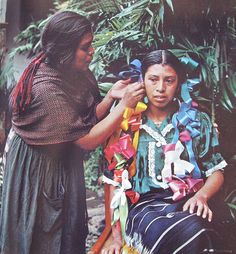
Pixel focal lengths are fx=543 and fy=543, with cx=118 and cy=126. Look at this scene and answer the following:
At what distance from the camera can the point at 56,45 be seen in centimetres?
323

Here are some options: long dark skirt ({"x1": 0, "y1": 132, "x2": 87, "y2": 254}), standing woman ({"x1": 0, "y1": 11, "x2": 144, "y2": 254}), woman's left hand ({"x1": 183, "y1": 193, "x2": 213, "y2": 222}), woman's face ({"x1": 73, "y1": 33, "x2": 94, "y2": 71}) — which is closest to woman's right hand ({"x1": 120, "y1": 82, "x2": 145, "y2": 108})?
standing woman ({"x1": 0, "y1": 11, "x2": 144, "y2": 254})

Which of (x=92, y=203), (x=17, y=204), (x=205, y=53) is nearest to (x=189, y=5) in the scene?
(x=205, y=53)

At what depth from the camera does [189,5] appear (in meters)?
3.18

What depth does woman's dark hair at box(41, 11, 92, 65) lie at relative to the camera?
321cm

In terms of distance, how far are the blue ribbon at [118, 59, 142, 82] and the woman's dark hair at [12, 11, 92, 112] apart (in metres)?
0.33

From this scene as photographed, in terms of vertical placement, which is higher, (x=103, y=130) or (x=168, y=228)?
(x=103, y=130)

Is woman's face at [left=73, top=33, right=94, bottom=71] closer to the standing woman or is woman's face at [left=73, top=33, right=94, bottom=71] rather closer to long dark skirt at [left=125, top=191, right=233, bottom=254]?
the standing woman

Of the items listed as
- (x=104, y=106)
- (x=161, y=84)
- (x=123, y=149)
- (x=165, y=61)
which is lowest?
(x=123, y=149)

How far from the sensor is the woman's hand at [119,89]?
3.20 metres

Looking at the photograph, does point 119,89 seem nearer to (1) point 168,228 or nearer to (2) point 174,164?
(2) point 174,164

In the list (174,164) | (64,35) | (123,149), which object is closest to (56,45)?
(64,35)

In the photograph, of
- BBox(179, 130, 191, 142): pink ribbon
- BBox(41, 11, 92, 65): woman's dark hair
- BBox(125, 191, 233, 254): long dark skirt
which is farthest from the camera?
BBox(41, 11, 92, 65): woman's dark hair

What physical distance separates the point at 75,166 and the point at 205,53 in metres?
1.00

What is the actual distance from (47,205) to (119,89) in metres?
0.80
